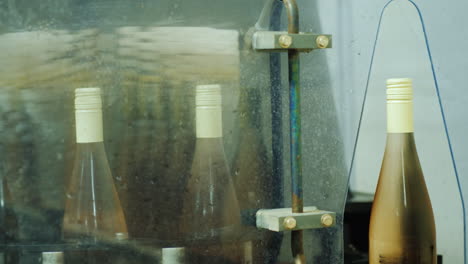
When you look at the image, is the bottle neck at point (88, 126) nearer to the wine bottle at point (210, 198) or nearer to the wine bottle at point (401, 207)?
the wine bottle at point (210, 198)

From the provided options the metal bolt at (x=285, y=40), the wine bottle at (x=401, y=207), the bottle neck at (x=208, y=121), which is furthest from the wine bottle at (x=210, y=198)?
the wine bottle at (x=401, y=207)

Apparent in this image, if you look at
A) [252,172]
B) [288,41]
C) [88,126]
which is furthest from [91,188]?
[288,41]

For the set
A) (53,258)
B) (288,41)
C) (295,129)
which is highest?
(288,41)

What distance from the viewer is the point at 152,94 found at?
876mm

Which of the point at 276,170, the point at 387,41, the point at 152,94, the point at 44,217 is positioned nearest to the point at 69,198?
the point at 44,217

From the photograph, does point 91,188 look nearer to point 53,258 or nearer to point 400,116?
point 53,258

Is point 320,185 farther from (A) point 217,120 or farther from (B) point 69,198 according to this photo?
(B) point 69,198

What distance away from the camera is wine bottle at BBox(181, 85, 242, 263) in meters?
0.89

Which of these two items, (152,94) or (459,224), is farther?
(459,224)

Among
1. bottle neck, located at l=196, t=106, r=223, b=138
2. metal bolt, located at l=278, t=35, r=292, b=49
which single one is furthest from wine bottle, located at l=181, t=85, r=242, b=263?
metal bolt, located at l=278, t=35, r=292, b=49

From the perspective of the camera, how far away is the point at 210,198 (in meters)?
0.91

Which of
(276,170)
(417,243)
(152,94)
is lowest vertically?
(417,243)

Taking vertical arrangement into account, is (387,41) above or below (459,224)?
above

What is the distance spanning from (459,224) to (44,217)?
59 centimetres
